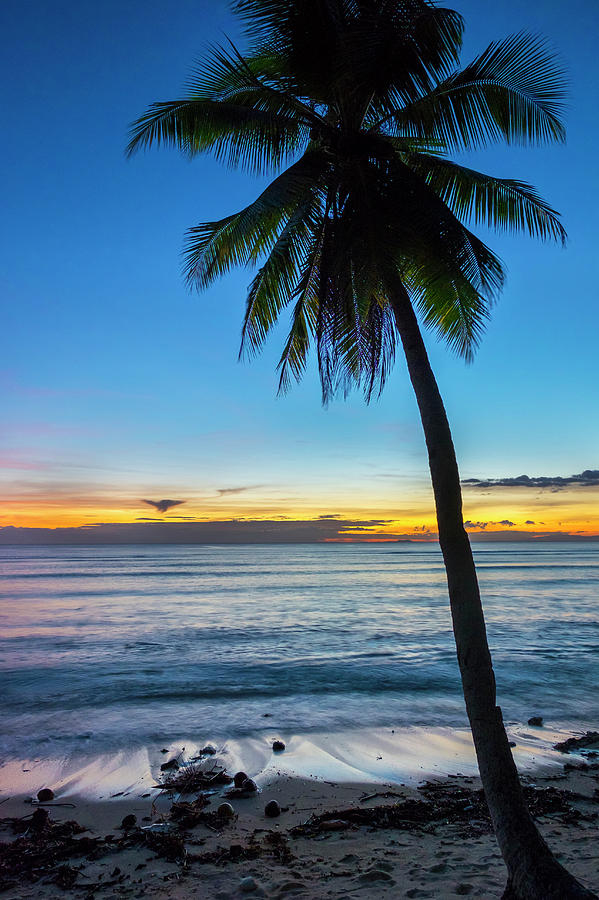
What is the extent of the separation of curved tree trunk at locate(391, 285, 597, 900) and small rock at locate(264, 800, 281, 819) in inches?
118

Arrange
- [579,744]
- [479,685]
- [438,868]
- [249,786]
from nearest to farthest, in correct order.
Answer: [479,685]
[438,868]
[249,786]
[579,744]

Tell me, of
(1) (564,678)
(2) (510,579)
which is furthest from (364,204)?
(2) (510,579)

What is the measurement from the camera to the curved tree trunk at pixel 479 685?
3598 millimetres

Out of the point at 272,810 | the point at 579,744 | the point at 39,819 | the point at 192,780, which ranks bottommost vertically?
the point at 579,744

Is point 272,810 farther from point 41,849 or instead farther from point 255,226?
point 255,226

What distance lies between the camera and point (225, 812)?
5.91 m

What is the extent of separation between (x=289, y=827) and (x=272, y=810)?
381mm

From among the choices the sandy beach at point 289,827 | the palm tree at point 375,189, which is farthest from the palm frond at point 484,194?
the sandy beach at point 289,827

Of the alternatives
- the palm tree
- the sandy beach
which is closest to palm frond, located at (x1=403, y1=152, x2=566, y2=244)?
the palm tree

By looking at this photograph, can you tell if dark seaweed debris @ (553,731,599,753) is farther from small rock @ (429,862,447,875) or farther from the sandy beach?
small rock @ (429,862,447,875)

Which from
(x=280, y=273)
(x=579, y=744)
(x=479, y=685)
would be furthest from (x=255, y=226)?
(x=579, y=744)

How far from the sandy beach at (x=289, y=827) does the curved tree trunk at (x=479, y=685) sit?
0.97 metres

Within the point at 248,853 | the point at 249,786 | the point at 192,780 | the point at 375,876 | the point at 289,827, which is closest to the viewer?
the point at 375,876

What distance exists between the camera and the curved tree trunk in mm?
3598
